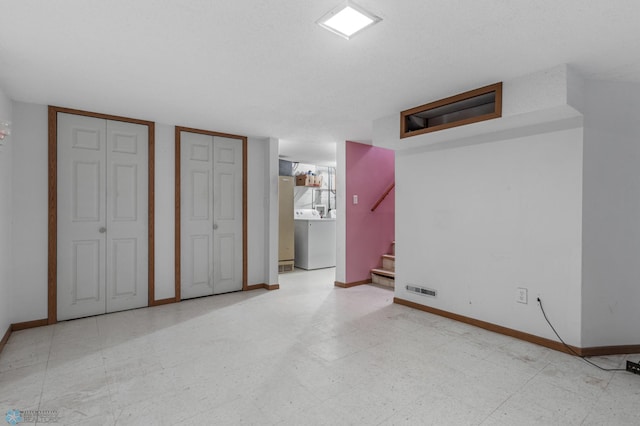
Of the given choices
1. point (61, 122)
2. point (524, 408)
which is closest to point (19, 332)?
point (61, 122)

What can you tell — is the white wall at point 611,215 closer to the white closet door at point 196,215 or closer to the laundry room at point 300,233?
the white closet door at point 196,215

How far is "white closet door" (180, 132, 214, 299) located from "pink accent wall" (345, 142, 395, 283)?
2003 mm

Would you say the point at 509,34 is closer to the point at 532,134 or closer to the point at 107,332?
A: the point at 532,134

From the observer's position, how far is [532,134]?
9.61ft

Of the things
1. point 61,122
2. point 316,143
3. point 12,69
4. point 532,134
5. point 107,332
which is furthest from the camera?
point 316,143

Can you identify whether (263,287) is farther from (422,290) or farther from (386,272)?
(422,290)

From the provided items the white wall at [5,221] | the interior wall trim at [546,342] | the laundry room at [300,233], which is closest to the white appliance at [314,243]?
the laundry room at [300,233]

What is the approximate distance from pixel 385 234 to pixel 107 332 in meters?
3.99

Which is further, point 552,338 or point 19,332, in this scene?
point 19,332

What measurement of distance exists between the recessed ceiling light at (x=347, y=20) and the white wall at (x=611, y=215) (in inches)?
80.7

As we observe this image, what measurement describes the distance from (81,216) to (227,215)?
1663 mm

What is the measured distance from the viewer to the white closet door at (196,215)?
4246 millimetres

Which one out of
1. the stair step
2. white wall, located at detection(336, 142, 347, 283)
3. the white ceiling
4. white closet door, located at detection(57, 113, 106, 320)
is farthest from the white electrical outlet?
white closet door, located at detection(57, 113, 106, 320)

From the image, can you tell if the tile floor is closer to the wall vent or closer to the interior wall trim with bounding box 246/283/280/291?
the wall vent
